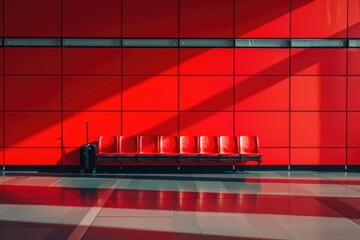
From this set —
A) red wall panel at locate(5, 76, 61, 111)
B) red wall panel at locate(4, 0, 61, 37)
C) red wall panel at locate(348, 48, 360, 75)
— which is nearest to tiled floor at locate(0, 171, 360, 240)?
red wall panel at locate(5, 76, 61, 111)

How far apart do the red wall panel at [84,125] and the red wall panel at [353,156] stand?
6.51m

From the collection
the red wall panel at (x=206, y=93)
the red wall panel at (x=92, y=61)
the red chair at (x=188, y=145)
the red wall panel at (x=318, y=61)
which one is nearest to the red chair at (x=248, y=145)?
the red wall panel at (x=206, y=93)

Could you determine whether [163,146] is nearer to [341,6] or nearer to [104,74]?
[104,74]

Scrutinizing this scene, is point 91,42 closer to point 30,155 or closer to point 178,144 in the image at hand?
point 30,155

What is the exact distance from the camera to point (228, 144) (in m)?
13.0

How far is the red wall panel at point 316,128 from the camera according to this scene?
43.1 feet

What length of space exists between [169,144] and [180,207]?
5391 millimetres

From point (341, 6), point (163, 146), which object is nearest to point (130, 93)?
point (163, 146)

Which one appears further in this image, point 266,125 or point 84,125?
point 266,125

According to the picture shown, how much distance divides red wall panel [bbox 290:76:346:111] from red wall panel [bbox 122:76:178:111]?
3.35 meters

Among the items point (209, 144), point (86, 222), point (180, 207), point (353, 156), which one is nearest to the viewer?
point (86, 222)

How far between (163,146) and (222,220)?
6.43 meters

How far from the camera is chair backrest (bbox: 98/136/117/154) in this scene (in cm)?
1284

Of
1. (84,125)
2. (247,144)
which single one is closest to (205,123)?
(247,144)
